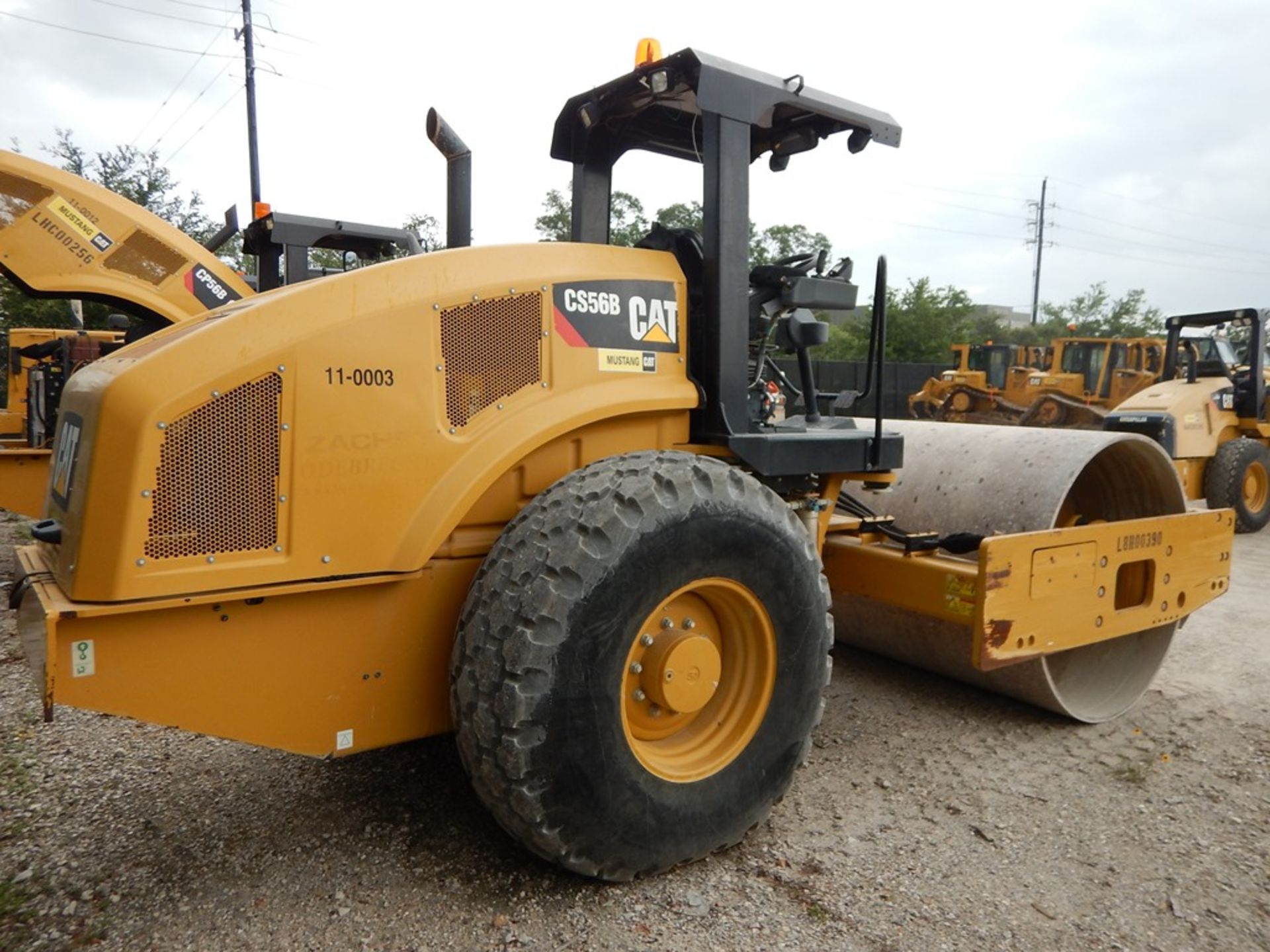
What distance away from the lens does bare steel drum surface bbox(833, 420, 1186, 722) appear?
13.2 feet

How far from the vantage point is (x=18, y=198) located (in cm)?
540

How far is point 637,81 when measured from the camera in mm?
3289

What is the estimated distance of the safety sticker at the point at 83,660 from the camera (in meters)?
2.11

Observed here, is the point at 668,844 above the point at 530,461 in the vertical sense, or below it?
below

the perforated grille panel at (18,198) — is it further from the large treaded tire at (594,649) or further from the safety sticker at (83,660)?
the large treaded tire at (594,649)

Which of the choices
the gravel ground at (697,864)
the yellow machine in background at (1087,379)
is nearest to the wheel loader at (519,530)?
the gravel ground at (697,864)

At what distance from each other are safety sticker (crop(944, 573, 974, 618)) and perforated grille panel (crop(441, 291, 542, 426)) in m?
1.75

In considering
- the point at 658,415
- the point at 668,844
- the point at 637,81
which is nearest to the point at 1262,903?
the point at 668,844

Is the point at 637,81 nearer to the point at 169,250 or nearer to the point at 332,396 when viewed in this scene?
the point at 332,396

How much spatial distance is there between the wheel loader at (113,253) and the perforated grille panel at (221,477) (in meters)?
3.64

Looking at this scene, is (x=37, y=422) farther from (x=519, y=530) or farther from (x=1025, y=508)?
(x=1025, y=508)

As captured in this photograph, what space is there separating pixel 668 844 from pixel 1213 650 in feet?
13.6

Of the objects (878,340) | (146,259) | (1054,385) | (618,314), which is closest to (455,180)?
(618,314)

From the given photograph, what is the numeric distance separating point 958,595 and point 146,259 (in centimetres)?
507
